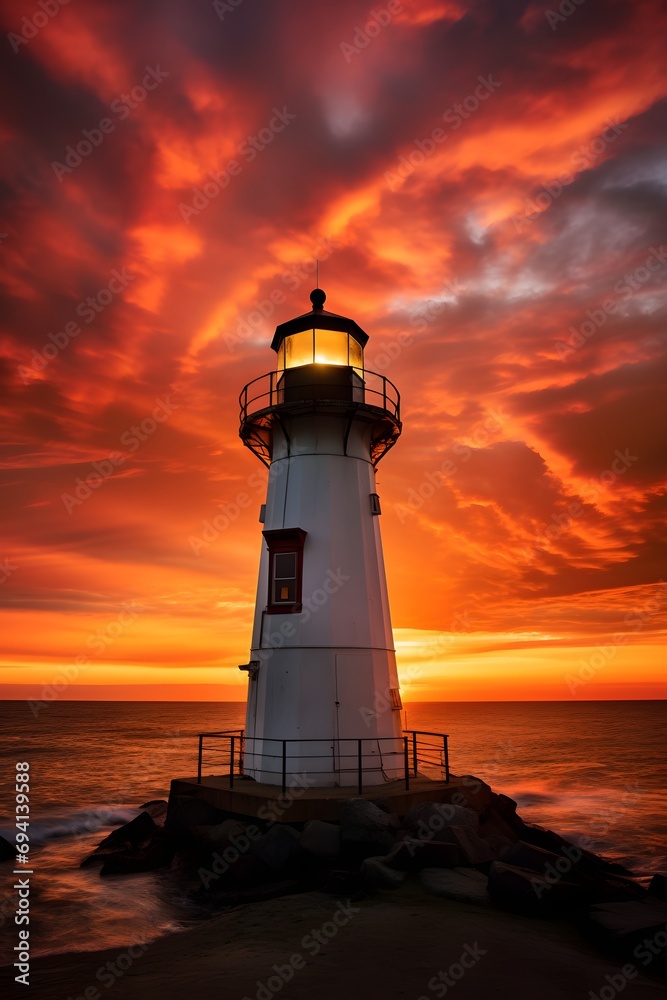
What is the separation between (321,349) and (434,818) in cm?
1095

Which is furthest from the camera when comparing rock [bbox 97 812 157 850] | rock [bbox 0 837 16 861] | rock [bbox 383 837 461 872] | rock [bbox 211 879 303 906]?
rock [bbox 0 837 16 861]

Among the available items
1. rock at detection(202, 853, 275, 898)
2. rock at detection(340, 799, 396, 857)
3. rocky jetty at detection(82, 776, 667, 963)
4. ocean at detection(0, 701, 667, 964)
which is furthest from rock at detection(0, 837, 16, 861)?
rock at detection(340, 799, 396, 857)

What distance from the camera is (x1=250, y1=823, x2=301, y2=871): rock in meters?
11.4

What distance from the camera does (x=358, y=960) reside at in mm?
7113

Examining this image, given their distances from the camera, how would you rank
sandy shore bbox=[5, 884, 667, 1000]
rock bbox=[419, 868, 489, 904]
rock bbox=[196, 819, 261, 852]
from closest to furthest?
sandy shore bbox=[5, 884, 667, 1000] → rock bbox=[419, 868, 489, 904] → rock bbox=[196, 819, 261, 852]

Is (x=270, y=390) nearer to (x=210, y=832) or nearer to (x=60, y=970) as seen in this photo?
(x=210, y=832)

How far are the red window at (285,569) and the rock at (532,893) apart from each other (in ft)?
25.2

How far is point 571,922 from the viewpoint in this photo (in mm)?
8648

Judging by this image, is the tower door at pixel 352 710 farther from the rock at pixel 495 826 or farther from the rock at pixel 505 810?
the rock at pixel 505 810

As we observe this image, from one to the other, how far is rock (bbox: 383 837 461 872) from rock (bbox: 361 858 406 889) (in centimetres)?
17

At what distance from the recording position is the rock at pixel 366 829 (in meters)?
11.2

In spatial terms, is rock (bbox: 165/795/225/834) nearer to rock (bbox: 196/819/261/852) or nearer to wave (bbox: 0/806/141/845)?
rock (bbox: 196/819/261/852)

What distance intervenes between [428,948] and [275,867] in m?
4.71

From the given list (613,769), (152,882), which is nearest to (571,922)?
(152,882)
